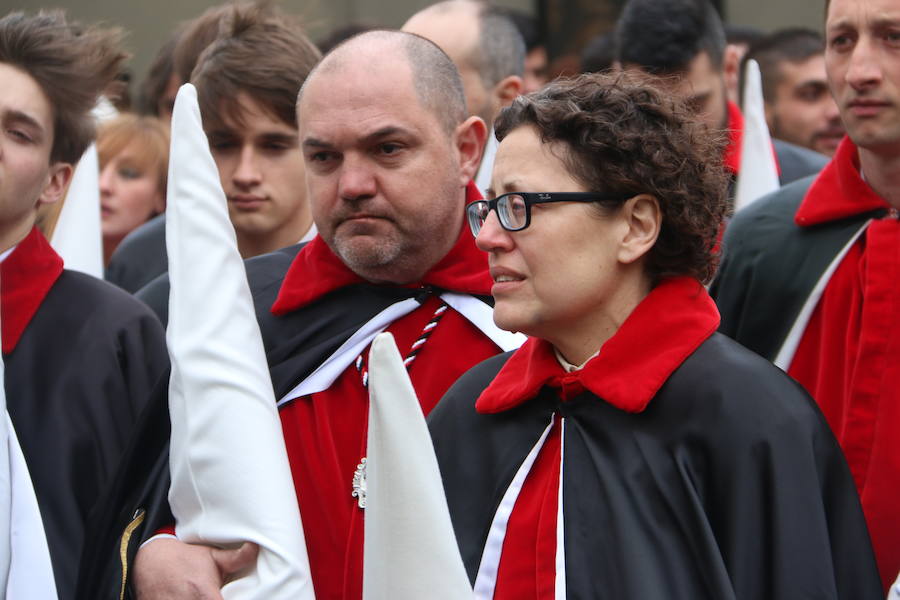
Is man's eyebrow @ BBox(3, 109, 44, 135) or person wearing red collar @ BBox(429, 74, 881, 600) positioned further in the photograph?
man's eyebrow @ BBox(3, 109, 44, 135)

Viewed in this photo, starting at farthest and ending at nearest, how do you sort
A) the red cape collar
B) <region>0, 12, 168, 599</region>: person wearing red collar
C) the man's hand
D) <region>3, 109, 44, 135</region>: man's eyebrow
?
1. <region>3, 109, 44, 135</region>: man's eyebrow
2. <region>0, 12, 168, 599</region>: person wearing red collar
3. the man's hand
4. the red cape collar

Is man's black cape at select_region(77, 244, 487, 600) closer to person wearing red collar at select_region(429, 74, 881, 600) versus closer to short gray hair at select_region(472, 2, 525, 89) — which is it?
person wearing red collar at select_region(429, 74, 881, 600)

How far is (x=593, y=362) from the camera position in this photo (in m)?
3.08

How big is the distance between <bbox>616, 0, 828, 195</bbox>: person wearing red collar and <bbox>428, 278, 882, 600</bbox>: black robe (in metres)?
2.84

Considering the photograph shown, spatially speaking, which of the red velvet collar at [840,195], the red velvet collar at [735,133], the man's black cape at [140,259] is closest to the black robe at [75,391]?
the man's black cape at [140,259]

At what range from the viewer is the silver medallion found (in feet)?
11.2

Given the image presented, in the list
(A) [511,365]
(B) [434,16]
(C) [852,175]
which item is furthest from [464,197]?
(B) [434,16]

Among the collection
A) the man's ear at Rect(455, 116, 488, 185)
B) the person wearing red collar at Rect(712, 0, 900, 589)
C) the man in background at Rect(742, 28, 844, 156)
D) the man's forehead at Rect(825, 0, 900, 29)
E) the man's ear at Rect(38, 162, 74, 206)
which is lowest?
the man in background at Rect(742, 28, 844, 156)

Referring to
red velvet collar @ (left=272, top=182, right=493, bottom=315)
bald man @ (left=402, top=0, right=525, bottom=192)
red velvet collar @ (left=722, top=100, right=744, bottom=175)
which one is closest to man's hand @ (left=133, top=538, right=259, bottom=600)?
red velvet collar @ (left=272, top=182, right=493, bottom=315)

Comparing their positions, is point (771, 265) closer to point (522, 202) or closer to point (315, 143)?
point (522, 202)

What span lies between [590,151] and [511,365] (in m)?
0.49

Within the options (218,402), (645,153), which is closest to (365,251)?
(218,402)

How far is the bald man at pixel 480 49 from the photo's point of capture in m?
5.48

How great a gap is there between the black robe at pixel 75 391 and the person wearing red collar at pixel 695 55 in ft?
8.24
